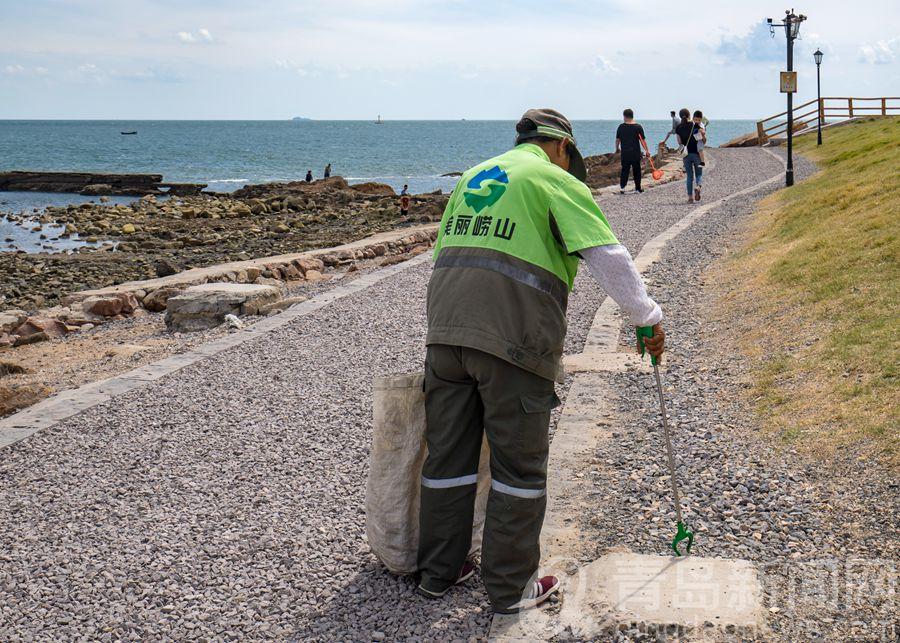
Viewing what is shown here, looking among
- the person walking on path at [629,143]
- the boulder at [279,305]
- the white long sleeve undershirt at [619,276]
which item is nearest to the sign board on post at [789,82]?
the person walking on path at [629,143]

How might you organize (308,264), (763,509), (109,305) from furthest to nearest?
1. (308,264)
2. (109,305)
3. (763,509)

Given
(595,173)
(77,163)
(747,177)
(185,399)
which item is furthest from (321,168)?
(185,399)

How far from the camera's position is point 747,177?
84.5ft

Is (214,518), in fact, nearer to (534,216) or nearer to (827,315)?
(534,216)

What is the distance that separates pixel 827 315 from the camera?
305 inches

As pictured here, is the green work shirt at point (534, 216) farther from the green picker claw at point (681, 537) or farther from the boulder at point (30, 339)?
the boulder at point (30, 339)

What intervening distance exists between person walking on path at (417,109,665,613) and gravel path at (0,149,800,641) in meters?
0.38

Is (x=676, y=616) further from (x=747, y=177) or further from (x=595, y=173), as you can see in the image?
(x=595, y=173)

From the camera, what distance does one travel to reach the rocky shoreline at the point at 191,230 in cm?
1773

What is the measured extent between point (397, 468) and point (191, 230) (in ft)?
74.5

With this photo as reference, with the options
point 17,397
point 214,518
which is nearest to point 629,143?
point 17,397

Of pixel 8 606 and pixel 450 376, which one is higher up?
pixel 450 376

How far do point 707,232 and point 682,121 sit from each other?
4600 millimetres

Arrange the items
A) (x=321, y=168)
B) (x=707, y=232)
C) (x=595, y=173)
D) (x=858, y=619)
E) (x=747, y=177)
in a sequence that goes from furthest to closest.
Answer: (x=321, y=168) < (x=595, y=173) < (x=747, y=177) < (x=707, y=232) < (x=858, y=619)
